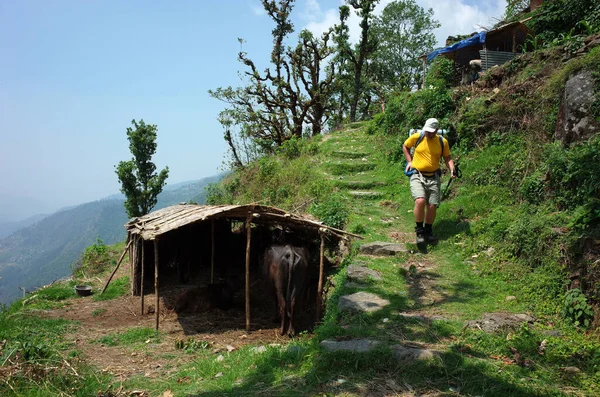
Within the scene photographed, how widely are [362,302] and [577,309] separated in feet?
8.14

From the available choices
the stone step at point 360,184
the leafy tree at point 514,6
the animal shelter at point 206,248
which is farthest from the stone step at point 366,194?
the leafy tree at point 514,6

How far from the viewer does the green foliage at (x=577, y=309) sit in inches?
171

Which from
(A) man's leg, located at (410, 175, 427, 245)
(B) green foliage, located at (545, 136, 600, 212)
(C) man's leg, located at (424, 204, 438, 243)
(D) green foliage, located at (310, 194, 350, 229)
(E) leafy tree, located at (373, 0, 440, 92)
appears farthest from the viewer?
(E) leafy tree, located at (373, 0, 440, 92)

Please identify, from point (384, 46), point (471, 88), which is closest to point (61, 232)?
point (384, 46)

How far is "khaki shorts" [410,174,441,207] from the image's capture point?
7.22m

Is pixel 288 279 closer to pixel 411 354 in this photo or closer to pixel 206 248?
pixel 411 354

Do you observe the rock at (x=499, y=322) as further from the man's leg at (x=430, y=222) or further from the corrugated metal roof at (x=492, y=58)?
the corrugated metal roof at (x=492, y=58)

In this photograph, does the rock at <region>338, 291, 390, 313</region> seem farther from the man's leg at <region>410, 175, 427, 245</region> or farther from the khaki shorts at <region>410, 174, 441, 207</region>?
the khaki shorts at <region>410, 174, 441, 207</region>

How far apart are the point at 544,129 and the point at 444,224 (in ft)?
9.63

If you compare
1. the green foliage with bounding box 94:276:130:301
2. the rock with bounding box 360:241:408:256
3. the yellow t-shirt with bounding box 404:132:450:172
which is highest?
the yellow t-shirt with bounding box 404:132:450:172

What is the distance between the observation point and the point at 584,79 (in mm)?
7219

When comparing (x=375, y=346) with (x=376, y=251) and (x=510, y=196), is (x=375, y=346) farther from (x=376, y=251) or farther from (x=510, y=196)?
(x=510, y=196)

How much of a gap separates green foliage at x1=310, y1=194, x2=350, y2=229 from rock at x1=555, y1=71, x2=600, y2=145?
14.6 feet

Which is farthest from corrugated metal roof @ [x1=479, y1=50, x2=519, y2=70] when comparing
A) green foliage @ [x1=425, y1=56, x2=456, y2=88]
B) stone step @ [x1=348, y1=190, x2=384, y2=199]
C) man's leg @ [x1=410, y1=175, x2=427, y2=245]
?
man's leg @ [x1=410, y1=175, x2=427, y2=245]
